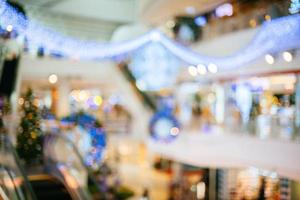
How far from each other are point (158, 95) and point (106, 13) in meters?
3.82

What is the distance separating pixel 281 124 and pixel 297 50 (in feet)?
6.92

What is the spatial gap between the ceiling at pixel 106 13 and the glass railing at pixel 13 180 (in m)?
4.82

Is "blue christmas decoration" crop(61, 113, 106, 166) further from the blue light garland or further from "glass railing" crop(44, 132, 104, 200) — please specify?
the blue light garland

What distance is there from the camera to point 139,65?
10688mm

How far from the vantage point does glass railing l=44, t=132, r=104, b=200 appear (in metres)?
8.79

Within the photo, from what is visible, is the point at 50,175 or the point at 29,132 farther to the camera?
the point at 29,132

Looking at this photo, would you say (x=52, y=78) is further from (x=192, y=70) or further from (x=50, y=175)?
(x=50, y=175)

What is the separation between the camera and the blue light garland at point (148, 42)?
25.5 feet

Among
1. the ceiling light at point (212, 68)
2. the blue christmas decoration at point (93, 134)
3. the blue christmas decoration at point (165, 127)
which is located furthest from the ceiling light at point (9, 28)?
the ceiling light at point (212, 68)

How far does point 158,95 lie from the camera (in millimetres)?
15516

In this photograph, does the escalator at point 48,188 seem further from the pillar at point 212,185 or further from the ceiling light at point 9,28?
the pillar at point 212,185

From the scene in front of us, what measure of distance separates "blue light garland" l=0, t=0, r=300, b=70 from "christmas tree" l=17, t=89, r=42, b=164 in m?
1.40

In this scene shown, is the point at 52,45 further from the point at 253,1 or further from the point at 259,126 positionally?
the point at 253,1

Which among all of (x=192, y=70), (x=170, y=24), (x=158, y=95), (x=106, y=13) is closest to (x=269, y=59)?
(x=192, y=70)
